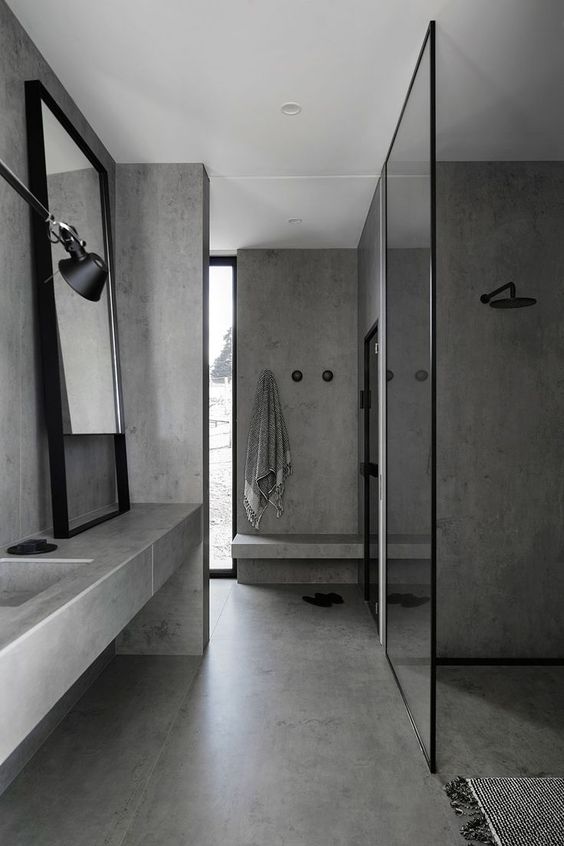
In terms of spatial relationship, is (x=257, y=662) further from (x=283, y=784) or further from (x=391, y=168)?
(x=391, y=168)

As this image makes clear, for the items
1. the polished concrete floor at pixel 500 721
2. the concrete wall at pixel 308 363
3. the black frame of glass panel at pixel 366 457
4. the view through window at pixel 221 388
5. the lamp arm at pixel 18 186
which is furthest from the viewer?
the view through window at pixel 221 388

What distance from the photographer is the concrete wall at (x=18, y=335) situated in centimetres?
228

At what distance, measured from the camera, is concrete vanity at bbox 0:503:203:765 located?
1.32 metres

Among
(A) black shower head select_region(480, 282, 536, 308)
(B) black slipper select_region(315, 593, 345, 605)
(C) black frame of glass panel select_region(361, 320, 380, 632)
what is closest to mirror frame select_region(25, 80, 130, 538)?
(A) black shower head select_region(480, 282, 536, 308)

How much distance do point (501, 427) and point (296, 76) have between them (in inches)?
83.3

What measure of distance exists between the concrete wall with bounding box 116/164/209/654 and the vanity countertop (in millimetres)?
225

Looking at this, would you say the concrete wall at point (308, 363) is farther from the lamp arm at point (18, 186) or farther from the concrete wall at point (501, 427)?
the lamp arm at point (18, 186)

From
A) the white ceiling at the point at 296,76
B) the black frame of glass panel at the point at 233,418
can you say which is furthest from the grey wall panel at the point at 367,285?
the black frame of glass panel at the point at 233,418

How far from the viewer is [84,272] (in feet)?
6.97

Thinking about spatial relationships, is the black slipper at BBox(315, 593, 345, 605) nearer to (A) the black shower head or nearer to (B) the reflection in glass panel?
(B) the reflection in glass panel

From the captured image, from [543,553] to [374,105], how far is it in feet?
8.37

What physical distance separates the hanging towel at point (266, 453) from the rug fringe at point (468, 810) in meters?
3.14

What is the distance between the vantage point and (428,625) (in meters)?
2.39

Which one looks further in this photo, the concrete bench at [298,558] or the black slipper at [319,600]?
the concrete bench at [298,558]
